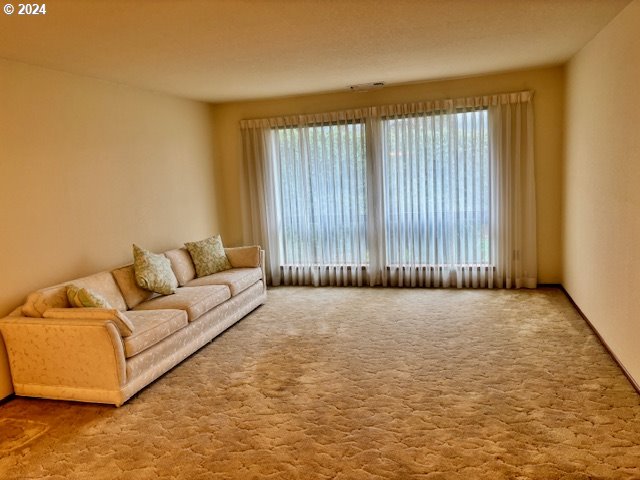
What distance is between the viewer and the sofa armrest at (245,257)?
5.82m

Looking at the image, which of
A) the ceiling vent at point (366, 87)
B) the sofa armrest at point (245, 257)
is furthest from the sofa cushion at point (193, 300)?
the ceiling vent at point (366, 87)

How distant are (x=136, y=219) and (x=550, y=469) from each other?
445cm

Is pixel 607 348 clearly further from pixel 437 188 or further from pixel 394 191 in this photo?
pixel 394 191

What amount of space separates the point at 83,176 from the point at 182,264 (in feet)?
4.59

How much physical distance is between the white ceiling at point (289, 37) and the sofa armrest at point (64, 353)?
2.00 metres

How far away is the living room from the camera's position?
2828 millimetres

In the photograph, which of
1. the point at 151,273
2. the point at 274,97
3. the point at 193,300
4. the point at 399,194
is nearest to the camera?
the point at 193,300

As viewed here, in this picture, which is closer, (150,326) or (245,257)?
(150,326)

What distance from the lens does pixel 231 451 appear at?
277 cm

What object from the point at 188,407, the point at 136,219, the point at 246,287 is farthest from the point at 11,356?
the point at 246,287

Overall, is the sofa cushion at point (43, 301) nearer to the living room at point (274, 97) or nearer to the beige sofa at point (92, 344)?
the beige sofa at point (92, 344)

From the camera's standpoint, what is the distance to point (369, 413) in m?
3.11

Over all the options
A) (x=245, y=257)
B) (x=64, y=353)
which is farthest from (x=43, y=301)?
(x=245, y=257)

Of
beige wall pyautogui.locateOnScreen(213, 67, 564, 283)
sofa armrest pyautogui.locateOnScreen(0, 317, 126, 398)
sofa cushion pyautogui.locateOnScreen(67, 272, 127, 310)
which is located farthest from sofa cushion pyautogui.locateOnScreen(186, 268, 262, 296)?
beige wall pyautogui.locateOnScreen(213, 67, 564, 283)
